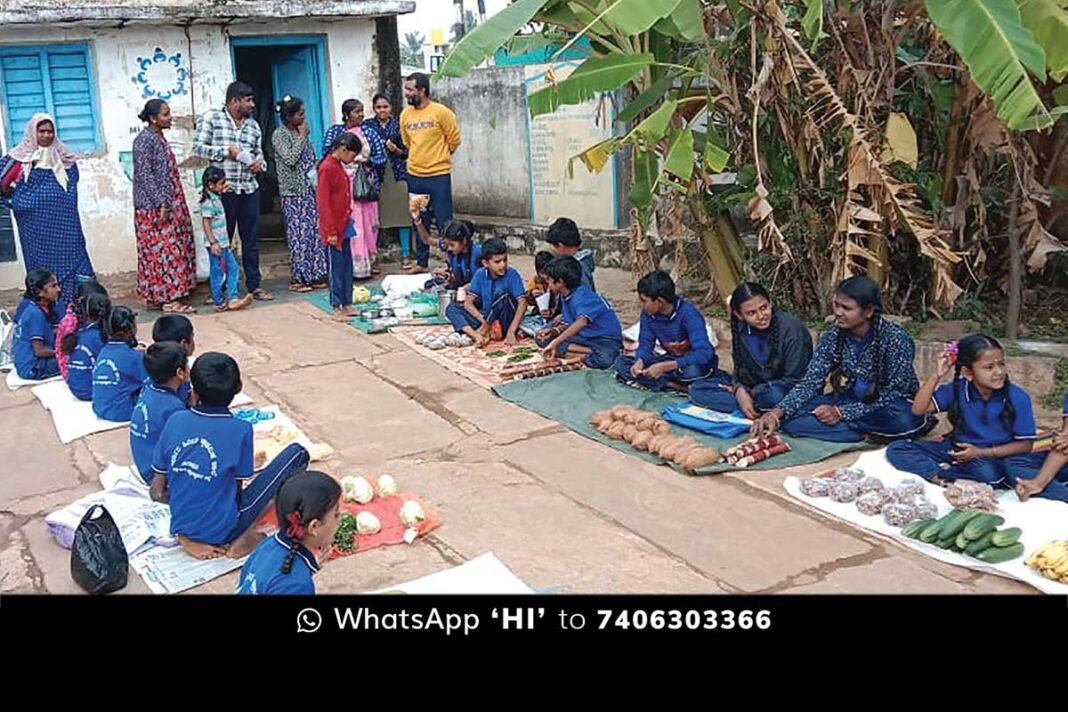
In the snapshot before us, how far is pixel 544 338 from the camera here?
7.37 m

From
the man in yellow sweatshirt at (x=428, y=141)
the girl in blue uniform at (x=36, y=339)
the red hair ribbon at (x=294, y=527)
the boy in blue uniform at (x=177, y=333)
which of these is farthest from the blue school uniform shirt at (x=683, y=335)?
the man in yellow sweatshirt at (x=428, y=141)

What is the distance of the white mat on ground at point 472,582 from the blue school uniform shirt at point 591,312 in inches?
125

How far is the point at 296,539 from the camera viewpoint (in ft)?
10.5

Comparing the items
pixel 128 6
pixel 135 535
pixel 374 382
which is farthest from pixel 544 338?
pixel 128 6

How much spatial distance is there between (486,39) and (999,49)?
8.43 ft

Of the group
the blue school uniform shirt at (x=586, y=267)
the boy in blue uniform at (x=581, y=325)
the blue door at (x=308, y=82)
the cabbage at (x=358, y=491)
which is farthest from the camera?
the blue door at (x=308, y=82)

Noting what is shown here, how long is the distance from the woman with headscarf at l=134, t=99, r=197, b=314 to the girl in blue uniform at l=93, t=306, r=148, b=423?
123 inches

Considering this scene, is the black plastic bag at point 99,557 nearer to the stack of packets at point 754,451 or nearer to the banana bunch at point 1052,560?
the stack of packets at point 754,451

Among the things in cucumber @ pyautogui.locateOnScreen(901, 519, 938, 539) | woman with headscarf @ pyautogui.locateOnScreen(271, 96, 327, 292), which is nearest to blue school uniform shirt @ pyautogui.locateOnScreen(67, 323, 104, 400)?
woman with headscarf @ pyautogui.locateOnScreen(271, 96, 327, 292)

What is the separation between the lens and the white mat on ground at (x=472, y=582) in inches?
150

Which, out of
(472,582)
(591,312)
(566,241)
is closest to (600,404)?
Result: (591,312)

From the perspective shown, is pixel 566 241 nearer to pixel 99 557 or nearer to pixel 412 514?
pixel 412 514

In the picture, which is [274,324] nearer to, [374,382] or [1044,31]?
[374,382]

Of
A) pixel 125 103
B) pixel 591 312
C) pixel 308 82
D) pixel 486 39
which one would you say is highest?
pixel 308 82
